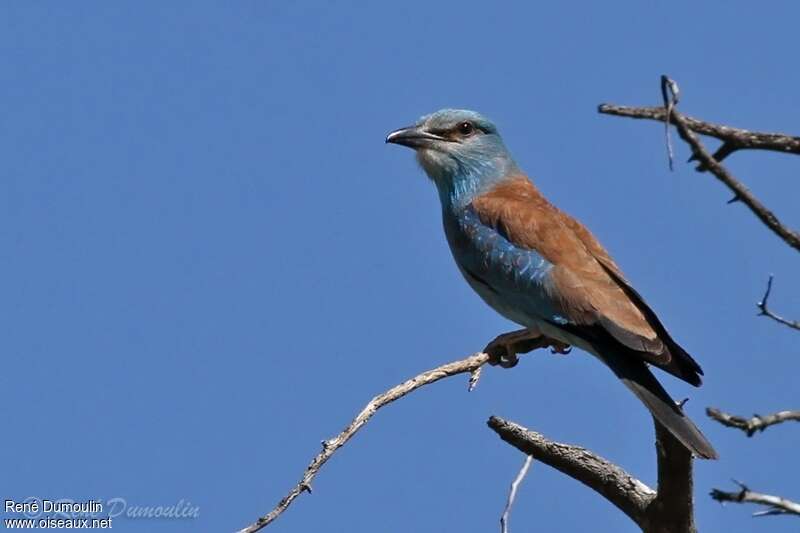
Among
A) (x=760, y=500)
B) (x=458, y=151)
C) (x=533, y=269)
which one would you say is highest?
(x=458, y=151)

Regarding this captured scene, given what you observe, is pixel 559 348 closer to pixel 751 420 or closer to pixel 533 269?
pixel 533 269

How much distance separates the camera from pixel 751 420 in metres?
3.60

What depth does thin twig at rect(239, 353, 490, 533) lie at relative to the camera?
15.5 ft

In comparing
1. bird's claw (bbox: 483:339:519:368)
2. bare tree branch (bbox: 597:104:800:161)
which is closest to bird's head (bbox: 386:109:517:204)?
bird's claw (bbox: 483:339:519:368)

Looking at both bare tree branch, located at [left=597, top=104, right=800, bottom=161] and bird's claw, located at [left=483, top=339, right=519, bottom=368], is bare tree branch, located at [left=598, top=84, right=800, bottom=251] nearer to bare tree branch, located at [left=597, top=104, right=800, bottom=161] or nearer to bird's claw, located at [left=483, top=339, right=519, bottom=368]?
bare tree branch, located at [left=597, top=104, right=800, bottom=161]

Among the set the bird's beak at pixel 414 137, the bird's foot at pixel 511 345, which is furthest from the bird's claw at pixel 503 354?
the bird's beak at pixel 414 137

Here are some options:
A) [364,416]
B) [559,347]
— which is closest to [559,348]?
[559,347]

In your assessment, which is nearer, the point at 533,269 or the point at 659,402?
the point at 659,402

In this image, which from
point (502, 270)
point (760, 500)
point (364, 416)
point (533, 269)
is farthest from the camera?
point (502, 270)

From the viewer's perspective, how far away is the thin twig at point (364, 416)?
4.72m

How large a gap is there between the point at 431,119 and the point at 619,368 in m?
2.70

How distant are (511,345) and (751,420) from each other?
11.4 ft

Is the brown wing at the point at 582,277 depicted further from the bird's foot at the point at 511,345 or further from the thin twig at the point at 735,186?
the thin twig at the point at 735,186

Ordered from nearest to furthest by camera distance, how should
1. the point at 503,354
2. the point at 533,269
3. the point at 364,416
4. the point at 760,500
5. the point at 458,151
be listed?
the point at 760,500 < the point at 364,416 < the point at 503,354 < the point at 533,269 < the point at 458,151
